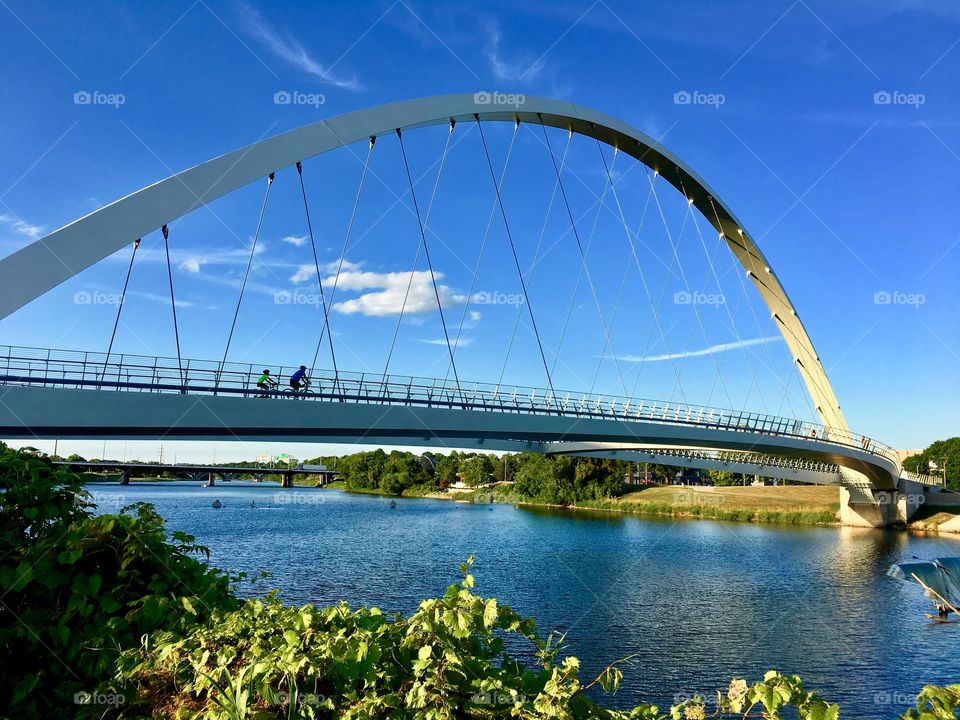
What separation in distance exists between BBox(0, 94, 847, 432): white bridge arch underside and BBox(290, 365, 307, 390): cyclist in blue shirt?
4.25m

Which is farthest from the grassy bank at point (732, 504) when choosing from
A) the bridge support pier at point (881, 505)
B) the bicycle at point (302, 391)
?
the bicycle at point (302, 391)

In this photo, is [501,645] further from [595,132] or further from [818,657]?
[595,132]

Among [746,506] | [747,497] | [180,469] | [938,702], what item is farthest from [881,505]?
[180,469]

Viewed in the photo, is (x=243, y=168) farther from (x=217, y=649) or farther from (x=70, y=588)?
(x=217, y=649)

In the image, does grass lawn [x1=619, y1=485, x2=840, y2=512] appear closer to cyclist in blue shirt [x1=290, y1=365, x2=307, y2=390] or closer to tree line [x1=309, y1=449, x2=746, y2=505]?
tree line [x1=309, y1=449, x2=746, y2=505]

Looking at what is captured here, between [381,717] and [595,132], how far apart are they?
99.4 ft

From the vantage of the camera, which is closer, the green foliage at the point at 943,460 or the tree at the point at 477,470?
the green foliage at the point at 943,460

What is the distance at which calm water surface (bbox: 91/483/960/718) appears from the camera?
44.3ft

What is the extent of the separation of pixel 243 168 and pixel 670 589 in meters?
18.1

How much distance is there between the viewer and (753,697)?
2.34 m

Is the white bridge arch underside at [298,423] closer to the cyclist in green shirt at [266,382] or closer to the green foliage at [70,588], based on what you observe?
the cyclist in green shirt at [266,382]

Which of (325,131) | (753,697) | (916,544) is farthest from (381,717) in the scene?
(916,544)

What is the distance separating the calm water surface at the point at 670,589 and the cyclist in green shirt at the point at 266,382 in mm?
6070

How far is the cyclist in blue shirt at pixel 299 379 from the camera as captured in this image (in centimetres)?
1473
